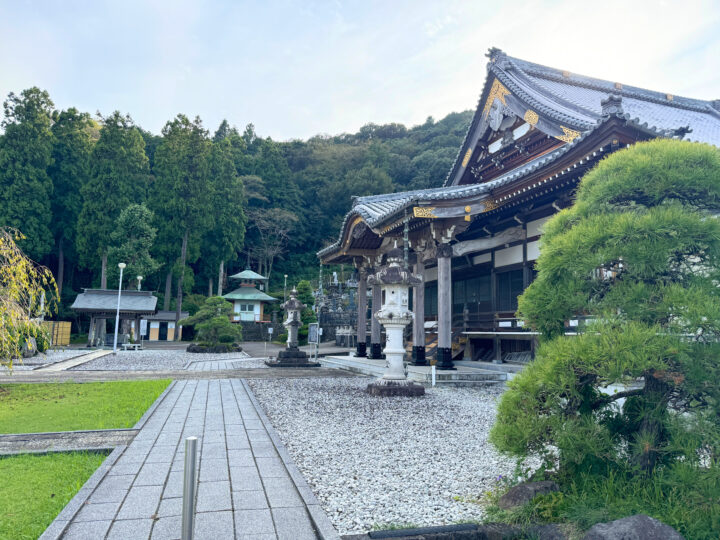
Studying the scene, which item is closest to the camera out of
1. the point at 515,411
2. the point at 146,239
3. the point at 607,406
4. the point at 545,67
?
the point at 515,411

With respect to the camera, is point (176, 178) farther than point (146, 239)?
Yes

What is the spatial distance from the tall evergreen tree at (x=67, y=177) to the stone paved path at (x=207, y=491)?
36914 millimetres

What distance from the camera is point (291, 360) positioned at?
1636cm

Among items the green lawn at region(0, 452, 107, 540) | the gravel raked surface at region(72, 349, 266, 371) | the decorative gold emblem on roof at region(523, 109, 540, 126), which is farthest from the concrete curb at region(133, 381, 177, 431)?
the decorative gold emblem on roof at region(523, 109, 540, 126)

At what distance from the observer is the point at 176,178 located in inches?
1430

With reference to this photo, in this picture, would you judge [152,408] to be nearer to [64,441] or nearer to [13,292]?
[64,441]

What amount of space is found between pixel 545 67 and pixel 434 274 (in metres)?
7.79

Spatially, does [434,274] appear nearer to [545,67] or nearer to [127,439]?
[545,67]

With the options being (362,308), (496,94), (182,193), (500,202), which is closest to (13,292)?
(500,202)

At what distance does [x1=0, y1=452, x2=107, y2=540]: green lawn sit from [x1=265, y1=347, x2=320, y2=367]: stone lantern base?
11.5 meters

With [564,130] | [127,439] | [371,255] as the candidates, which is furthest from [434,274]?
[127,439]

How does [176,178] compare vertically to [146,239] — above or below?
above

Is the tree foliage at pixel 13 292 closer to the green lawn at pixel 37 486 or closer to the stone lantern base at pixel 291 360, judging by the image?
the green lawn at pixel 37 486

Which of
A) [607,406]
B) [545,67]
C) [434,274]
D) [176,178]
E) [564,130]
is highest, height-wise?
[176,178]
